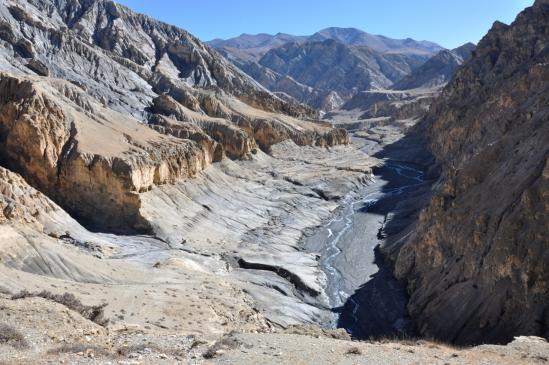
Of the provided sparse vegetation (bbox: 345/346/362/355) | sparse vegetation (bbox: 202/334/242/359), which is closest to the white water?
sparse vegetation (bbox: 345/346/362/355)

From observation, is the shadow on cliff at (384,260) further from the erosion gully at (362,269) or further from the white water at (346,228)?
A: the white water at (346,228)

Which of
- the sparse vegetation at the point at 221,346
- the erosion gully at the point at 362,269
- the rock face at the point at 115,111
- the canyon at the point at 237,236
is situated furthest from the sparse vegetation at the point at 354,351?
the rock face at the point at 115,111

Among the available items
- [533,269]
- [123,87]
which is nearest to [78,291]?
A: [533,269]

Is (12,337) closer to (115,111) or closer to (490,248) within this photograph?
(490,248)

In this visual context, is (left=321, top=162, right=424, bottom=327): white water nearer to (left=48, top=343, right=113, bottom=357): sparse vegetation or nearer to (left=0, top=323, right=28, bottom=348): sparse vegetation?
(left=48, top=343, right=113, bottom=357): sparse vegetation

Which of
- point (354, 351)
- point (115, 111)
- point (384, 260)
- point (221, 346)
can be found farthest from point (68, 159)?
point (354, 351)

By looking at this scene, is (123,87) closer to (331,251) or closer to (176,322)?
(331,251)
